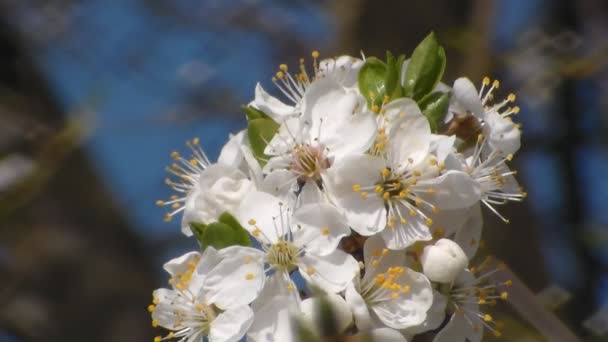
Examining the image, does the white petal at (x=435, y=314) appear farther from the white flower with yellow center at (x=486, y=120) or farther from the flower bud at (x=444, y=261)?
the white flower with yellow center at (x=486, y=120)

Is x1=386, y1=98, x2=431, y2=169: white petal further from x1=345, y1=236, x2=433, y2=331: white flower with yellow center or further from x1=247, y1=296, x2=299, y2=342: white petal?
x1=247, y1=296, x2=299, y2=342: white petal

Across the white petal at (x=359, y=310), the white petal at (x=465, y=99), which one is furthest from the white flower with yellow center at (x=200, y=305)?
the white petal at (x=465, y=99)

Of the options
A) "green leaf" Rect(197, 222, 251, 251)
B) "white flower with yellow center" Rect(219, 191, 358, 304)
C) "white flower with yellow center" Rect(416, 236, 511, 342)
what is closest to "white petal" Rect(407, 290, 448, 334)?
"white flower with yellow center" Rect(416, 236, 511, 342)

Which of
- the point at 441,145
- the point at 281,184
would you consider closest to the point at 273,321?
the point at 281,184

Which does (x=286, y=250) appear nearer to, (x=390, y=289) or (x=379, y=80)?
(x=390, y=289)

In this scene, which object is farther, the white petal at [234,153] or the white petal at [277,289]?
the white petal at [234,153]

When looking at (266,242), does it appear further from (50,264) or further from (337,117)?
(50,264)
